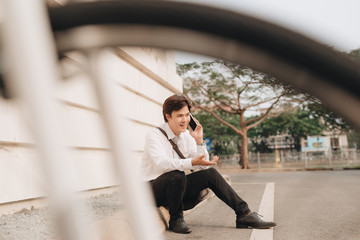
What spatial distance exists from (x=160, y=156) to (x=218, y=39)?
84.9 inches

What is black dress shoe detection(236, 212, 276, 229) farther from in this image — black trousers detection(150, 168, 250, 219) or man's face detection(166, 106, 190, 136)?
man's face detection(166, 106, 190, 136)

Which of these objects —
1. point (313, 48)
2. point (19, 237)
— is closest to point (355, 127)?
point (313, 48)

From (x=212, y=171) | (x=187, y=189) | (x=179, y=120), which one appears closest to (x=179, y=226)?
(x=187, y=189)

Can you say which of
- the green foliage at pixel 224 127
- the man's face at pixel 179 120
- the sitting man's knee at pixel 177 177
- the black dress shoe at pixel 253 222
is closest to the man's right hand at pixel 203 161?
the green foliage at pixel 224 127

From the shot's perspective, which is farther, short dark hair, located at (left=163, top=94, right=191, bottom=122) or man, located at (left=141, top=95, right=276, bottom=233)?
man, located at (left=141, top=95, right=276, bottom=233)

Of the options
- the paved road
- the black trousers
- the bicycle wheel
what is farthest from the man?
the bicycle wheel

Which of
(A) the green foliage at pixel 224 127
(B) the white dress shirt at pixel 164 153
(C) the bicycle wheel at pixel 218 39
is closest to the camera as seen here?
(C) the bicycle wheel at pixel 218 39

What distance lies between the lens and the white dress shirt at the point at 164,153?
2510mm

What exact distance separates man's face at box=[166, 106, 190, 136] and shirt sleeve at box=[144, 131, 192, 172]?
0.40 ft

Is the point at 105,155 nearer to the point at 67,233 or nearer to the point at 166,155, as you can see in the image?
the point at 67,233

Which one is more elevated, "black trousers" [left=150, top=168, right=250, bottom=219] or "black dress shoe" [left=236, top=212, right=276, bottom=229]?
"black trousers" [left=150, top=168, right=250, bottom=219]

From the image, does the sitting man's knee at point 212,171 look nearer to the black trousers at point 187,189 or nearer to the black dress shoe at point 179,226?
the black trousers at point 187,189

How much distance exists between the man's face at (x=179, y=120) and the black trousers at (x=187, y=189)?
0.32 m

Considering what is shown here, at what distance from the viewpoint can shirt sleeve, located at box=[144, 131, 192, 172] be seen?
249 centimetres
